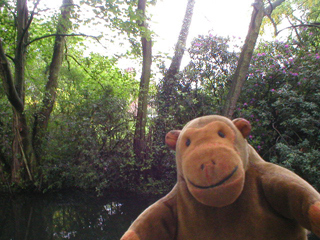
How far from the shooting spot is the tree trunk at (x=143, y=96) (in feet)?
22.9

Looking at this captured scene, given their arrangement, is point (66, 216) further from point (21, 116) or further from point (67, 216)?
point (21, 116)

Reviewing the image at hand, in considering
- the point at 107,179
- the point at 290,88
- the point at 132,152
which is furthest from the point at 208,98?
the point at 107,179

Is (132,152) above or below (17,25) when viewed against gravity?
below

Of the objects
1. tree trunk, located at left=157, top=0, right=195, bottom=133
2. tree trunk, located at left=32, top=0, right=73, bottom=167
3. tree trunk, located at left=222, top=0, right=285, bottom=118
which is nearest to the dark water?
tree trunk, located at left=32, top=0, right=73, bottom=167

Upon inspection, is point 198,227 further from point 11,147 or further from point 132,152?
point 11,147

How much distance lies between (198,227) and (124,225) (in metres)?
3.76

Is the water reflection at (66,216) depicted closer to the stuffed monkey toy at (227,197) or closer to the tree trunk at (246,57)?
the tree trunk at (246,57)

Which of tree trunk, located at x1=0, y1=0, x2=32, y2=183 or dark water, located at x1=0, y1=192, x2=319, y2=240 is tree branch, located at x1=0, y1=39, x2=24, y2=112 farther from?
dark water, located at x1=0, y1=192, x2=319, y2=240

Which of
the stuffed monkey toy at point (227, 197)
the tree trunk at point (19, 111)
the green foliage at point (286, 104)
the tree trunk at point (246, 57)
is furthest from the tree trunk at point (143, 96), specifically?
the stuffed monkey toy at point (227, 197)

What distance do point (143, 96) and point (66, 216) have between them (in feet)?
11.3

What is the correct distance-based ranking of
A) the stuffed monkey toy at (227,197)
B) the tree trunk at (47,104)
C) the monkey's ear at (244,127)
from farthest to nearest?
the tree trunk at (47,104) → the monkey's ear at (244,127) → the stuffed monkey toy at (227,197)

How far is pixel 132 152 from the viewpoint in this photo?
266 inches

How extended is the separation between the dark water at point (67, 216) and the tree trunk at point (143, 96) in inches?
52.8

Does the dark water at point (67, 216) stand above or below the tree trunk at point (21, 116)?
below
